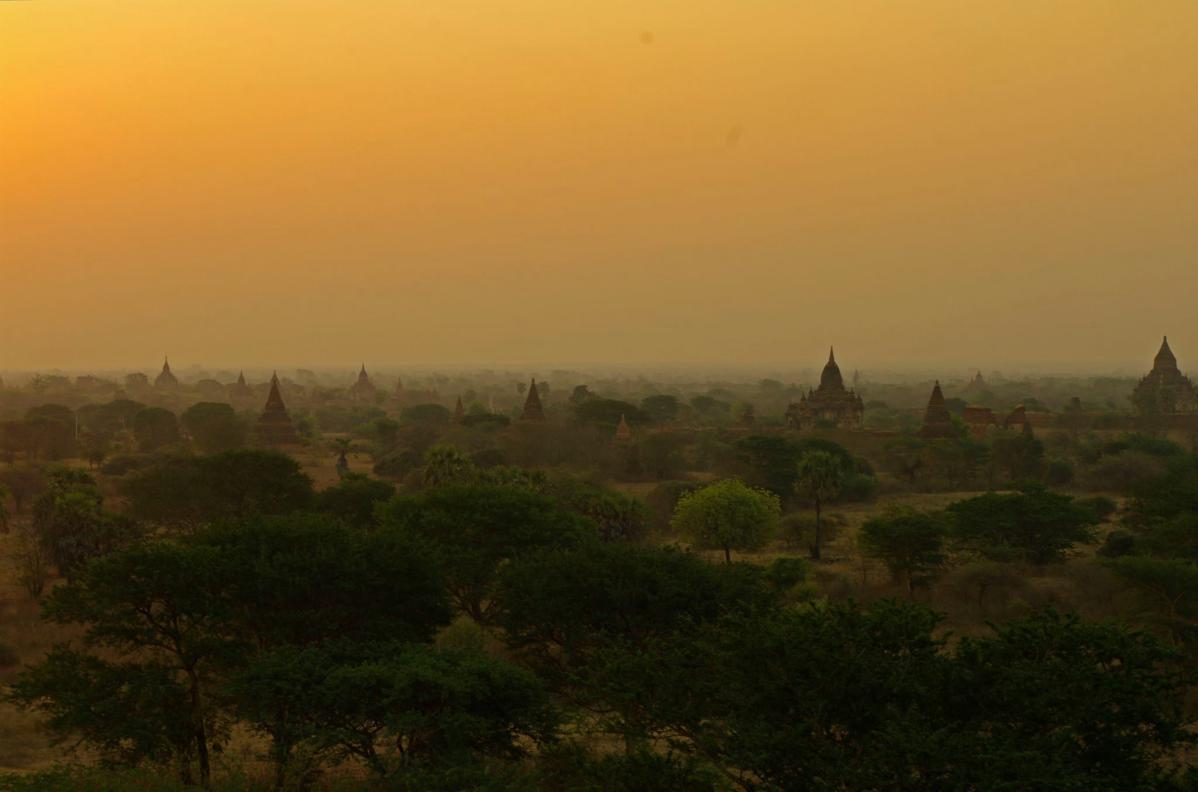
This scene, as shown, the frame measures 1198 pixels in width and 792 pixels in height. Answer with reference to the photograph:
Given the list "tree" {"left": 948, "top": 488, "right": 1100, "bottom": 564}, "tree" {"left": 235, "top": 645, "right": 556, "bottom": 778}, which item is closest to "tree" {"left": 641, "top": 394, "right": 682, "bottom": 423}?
"tree" {"left": 948, "top": 488, "right": 1100, "bottom": 564}

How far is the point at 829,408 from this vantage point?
84.4 meters

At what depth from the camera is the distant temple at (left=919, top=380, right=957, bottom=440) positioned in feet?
246

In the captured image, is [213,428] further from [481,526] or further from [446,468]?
[481,526]

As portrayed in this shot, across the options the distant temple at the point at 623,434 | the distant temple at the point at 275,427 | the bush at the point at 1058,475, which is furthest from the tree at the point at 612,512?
the distant temple at the point at 275,427

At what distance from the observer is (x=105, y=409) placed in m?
103

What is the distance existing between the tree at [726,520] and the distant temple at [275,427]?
43148 mm

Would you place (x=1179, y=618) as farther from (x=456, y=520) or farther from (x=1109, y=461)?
(x=1109, y=461)

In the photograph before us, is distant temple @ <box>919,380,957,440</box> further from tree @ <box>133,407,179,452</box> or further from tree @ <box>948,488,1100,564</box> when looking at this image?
tree @ <box>133,407,179,452</box>

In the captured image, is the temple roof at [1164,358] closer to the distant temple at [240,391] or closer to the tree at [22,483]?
the tree at [22,483]

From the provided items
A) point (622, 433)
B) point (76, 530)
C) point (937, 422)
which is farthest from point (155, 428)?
point (937, 422)

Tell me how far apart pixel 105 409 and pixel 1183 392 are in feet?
349

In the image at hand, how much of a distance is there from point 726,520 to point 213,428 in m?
52.7

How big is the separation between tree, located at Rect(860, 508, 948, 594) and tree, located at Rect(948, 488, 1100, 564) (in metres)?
2.70

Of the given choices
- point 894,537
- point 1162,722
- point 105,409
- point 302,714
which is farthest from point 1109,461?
point 105,409
